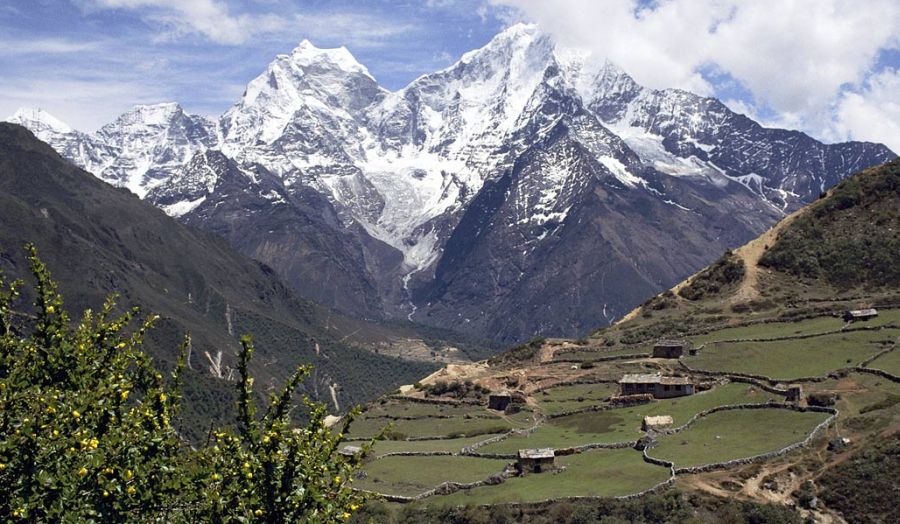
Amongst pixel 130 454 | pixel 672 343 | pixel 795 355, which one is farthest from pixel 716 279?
pixel 130 454

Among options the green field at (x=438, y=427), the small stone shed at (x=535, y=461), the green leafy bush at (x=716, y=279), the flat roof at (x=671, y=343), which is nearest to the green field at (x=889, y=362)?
the flat roof at (x=671, y=343)

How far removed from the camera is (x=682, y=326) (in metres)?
144

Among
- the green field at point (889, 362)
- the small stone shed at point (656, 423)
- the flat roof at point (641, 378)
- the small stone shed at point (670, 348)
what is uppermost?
the small stone shed at point (670, 348)

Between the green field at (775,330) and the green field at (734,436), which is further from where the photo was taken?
the green field at (775,330)

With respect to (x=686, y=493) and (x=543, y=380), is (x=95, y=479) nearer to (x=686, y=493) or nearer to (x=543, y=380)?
(x=686, y=493)

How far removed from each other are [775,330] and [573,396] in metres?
29.0

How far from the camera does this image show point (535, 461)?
3524 inches

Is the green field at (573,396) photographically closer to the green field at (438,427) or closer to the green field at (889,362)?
the green field at (438,427)

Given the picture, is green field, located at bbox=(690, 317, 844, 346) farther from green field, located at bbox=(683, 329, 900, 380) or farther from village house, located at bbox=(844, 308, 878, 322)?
green field, located at bbox=(683, 329, 900, 380)

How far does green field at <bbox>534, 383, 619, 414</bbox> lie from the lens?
377 ft

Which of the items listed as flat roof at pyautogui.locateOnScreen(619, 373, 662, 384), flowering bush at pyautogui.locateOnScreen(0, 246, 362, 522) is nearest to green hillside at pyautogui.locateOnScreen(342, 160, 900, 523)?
flat roof at pyautogui.locateOnScreen(619, 373, 662, 384)

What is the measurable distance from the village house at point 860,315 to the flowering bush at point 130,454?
109763mm

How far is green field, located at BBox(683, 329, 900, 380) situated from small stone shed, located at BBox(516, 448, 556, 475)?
29526 millimetres

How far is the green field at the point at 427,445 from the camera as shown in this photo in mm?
103438
